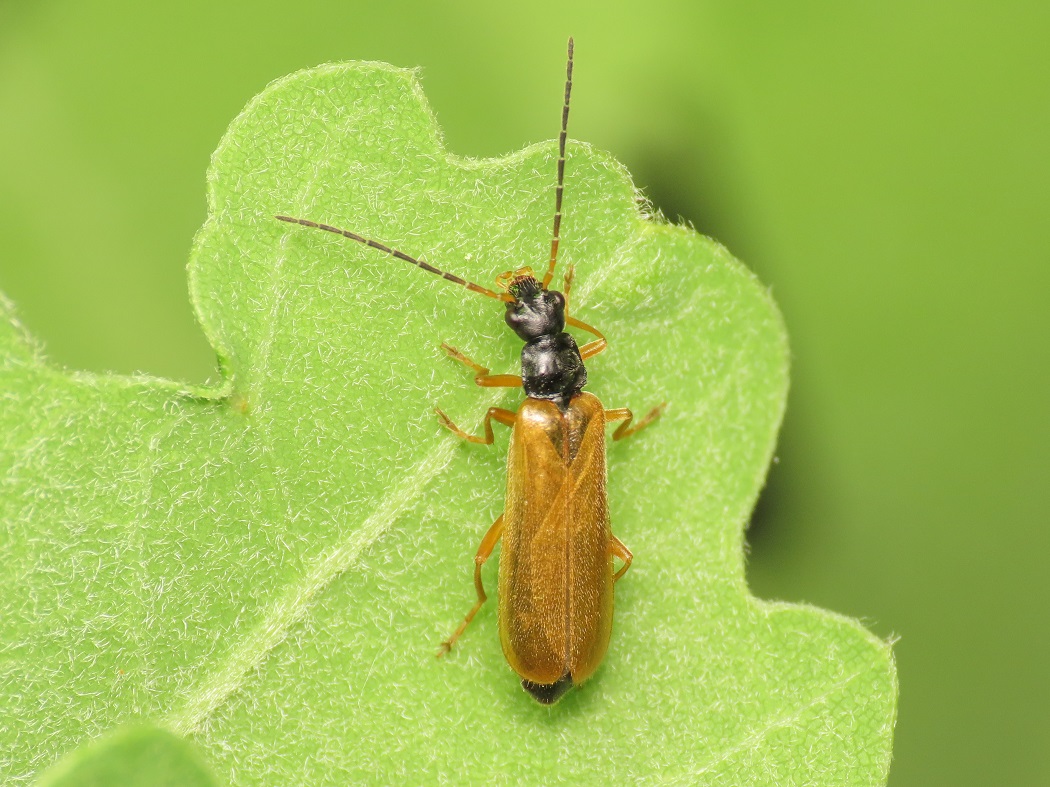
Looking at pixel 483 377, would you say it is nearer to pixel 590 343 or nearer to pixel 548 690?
pixel 590 343

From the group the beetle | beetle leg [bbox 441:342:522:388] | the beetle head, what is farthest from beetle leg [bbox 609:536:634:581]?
the beetle head

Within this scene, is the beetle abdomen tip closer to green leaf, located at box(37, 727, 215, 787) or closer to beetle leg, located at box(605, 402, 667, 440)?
beetle leg, located at box(605, 402, 667, 440)

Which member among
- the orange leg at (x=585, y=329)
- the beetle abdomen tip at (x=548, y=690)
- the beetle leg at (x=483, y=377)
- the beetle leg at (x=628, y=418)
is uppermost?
the orange leg at (x=585, y=329)

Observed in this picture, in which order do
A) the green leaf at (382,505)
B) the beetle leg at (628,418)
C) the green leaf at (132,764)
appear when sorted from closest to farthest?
the green leaf at (132,764) → the green leaf at (382,505) → the beetle leg at (628,418)

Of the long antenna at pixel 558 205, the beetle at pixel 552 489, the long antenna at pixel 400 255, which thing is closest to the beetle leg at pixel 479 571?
the beetle at pixel 552 489

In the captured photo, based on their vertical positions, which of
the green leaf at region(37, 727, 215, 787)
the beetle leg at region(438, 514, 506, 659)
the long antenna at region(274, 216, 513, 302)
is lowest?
the beetle leg at region(438, 514, 506, 659)

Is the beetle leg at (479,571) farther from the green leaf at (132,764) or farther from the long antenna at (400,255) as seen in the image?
the green leaf at (132,764)

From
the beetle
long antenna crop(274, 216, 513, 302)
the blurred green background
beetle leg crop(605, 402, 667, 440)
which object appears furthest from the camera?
the blurred green background
